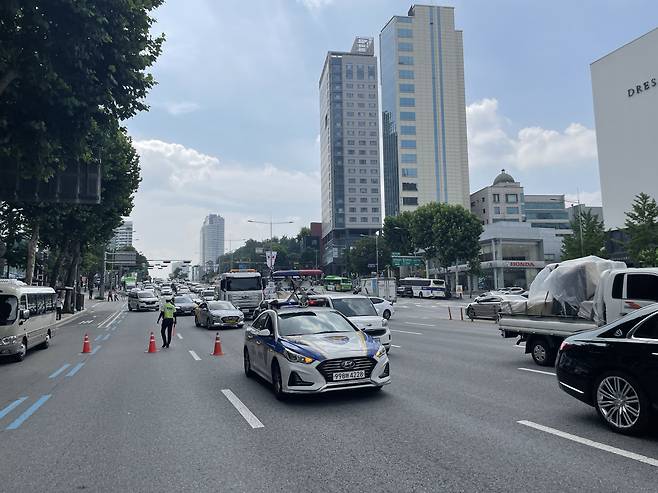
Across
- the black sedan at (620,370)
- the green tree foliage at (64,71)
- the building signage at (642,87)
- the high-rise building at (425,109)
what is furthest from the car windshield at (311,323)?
the high-rise building at (425,109)

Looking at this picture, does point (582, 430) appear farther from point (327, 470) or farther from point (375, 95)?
point (375, 95)

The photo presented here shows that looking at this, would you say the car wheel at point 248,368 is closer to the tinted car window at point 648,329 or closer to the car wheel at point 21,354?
the tinted car window at point 648,329

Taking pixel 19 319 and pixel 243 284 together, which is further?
pixel 243 284

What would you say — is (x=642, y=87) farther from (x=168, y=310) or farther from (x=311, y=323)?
(x=311, y=323)

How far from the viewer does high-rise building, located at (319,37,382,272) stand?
5344 inches

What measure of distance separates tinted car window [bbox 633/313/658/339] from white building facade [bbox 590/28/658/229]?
49649mm

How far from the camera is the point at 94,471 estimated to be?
5281 millimetres

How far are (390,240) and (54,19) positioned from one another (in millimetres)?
72495

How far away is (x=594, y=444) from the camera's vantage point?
5.73 m

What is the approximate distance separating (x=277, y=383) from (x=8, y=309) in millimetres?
10330

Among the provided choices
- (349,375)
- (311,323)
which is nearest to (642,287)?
(349,375)

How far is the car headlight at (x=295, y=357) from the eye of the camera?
7.93 m

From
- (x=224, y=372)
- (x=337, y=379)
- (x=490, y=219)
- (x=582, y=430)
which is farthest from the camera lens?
(x=490, y=219)

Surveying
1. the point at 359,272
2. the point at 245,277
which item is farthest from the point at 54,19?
the point at 359,272
